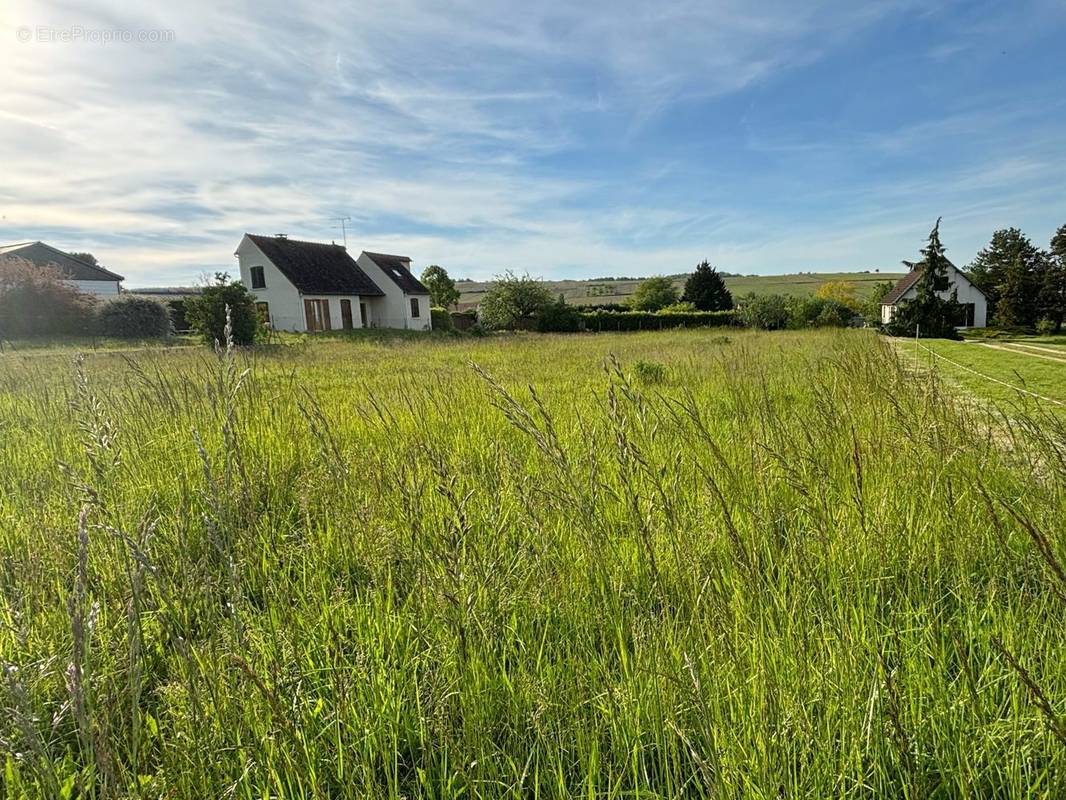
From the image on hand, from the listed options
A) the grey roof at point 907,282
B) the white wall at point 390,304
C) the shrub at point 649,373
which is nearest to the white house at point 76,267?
the white wall at point 390,304

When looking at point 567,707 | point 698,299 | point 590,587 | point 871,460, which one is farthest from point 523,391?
point 698,299

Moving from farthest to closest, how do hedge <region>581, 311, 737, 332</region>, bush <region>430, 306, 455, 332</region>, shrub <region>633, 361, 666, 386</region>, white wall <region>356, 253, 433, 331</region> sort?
bush <region>430, 306, 455, 332</region>, hedge <region>581, 311, 737, 332</region>, white wall <region>356, 253, 433, 331</region>, shrub <region>633, 361, 666, 386</region>

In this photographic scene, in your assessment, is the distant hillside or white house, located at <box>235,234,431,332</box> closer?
white house, located at <box>235,234,431,332</box>

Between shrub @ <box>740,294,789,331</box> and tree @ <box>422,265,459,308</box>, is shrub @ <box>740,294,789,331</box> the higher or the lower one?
the lower one

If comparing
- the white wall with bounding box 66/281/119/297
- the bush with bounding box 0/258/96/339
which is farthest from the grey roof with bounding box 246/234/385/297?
the white wall with bounding box 66/281/119/297

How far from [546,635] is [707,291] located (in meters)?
56.5

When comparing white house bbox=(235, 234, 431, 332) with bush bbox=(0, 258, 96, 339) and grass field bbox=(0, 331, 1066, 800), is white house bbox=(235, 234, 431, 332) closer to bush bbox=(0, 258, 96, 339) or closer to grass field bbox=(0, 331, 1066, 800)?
bush bbox=(0, 258, 96, 339)

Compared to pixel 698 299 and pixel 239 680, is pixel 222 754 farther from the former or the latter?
pixel 698 299

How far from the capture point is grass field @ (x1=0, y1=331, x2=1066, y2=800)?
1.26 m

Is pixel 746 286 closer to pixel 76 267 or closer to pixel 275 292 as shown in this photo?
pixel 275 292

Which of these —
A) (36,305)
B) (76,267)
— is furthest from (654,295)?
(76,267)

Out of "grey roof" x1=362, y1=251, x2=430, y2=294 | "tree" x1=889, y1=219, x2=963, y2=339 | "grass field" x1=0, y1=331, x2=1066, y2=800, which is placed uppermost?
"grey roof" x1=362, y1=251, x2=430, y2=294

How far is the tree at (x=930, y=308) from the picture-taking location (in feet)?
96.3

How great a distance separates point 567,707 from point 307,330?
109 ft
